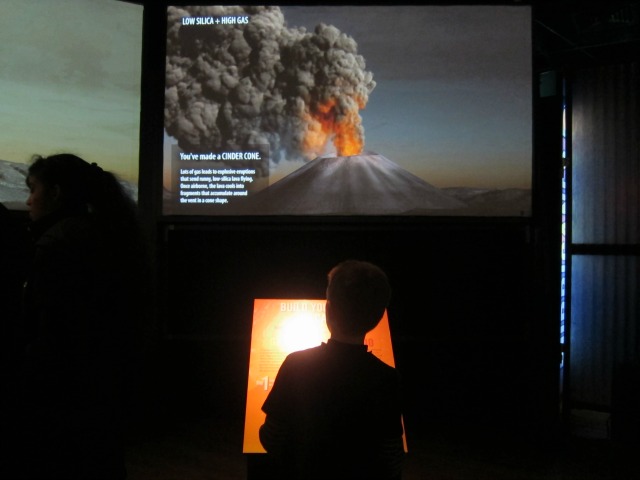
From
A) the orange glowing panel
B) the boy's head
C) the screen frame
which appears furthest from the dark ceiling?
the boy's head

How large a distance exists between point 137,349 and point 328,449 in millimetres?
645

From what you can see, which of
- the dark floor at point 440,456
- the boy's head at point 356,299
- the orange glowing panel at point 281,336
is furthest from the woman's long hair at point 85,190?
the dark floor at point 440,456

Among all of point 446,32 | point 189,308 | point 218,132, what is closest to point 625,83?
point 446,32

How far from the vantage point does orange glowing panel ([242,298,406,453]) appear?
2345 mm

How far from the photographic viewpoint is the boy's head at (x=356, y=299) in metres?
1.47

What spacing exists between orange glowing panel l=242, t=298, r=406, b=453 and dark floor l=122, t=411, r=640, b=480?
2.69 feet

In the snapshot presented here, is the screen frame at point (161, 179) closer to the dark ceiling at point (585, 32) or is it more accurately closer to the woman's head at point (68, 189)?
the dark ceiling at point (585, 32)

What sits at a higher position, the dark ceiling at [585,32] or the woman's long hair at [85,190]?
the dark ceiling at [585,32]

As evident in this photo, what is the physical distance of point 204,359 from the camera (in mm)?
3473

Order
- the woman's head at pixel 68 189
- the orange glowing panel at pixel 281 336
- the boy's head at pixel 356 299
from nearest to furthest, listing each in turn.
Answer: the boy's head at pixel 356 299 → the woman's head at pixel 68 189 → the orange glowing panel at pixel 281 336

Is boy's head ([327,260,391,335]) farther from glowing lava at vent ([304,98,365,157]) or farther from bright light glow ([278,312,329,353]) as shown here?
glowing lava at vent ([304,98,365,157])

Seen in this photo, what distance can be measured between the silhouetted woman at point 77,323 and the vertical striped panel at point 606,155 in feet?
11.1

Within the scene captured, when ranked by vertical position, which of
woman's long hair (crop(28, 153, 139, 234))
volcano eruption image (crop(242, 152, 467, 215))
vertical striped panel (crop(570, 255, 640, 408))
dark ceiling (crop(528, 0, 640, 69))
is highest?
dark ceiling (crop(528, 0, 640, 69))

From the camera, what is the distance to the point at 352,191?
331 centimetres
